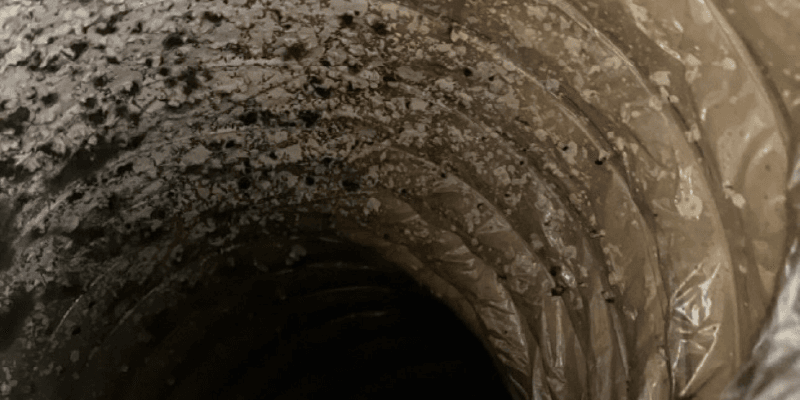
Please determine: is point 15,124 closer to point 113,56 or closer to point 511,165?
point 113,56

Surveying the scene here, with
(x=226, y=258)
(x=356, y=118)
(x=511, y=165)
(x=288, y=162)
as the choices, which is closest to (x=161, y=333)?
(x=226, y=258)

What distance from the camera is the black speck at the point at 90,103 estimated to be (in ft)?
2.19

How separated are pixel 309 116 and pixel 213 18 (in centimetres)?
17

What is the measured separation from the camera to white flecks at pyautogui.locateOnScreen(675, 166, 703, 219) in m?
0.55

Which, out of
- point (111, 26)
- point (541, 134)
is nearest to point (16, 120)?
point (111, 26)

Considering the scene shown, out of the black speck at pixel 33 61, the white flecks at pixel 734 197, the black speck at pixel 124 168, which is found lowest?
the black speck at pixel 124 168

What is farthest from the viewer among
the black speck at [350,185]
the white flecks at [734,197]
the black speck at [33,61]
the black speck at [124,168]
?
the black speck at [350,185]

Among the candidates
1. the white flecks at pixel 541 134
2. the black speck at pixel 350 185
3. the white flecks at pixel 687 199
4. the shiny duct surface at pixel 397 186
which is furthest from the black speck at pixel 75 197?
the white flecks at pixel 687 199

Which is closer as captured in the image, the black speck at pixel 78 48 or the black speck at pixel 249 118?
the black speck at pixel 78 48

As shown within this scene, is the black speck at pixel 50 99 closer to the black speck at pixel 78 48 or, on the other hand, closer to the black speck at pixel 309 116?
the black speck at pixel 78 48

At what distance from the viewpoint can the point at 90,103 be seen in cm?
67

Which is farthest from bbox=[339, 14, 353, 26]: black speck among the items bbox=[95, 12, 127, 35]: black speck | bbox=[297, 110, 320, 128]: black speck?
bbox=[95, 12, 127, 35]: black speck

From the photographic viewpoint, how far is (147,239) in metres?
0.77

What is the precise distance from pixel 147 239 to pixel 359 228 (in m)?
0.28
